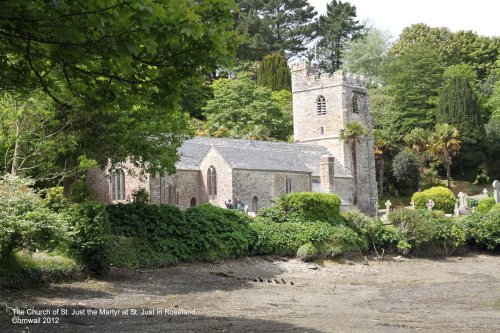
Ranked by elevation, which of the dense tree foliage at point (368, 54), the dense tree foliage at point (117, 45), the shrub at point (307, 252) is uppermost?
the dense tree foliage at point (368, 54)

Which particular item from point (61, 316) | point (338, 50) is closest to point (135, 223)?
point (61, 316)

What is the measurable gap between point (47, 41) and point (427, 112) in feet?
205

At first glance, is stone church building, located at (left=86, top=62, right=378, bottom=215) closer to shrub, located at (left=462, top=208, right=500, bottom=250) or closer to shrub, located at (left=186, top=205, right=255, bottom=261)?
shrub, located at (left=186, top=205, right=255, bottom=261)

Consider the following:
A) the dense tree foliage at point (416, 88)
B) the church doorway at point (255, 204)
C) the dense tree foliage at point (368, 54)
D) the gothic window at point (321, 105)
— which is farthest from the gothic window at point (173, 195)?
the dense tree foliage at point (368, 54)

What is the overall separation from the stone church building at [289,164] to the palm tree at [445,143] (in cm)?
808

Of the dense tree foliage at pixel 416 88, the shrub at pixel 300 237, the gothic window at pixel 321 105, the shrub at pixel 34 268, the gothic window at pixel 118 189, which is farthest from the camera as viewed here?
the dense tree foliage at pixel 416 88

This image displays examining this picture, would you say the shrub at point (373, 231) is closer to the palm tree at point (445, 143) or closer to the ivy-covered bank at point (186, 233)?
the ivy-covered bank at point (186, 233)

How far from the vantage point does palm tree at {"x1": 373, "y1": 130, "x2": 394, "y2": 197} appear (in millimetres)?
56625

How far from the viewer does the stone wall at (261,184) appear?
4075 centimetres

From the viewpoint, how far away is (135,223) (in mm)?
20609

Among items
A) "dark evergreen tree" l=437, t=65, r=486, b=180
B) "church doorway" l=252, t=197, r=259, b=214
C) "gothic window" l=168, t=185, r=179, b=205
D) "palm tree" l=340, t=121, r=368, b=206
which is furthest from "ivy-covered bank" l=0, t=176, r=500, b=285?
"dark evergreen tree" l=437, t=65, r=486, b=180

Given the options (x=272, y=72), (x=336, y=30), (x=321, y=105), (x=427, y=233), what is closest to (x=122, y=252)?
(x=427, y=233)

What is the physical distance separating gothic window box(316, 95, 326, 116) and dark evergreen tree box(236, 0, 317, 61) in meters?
22.0

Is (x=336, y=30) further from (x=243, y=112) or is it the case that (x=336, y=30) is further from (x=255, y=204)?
(x=255, y=204)
